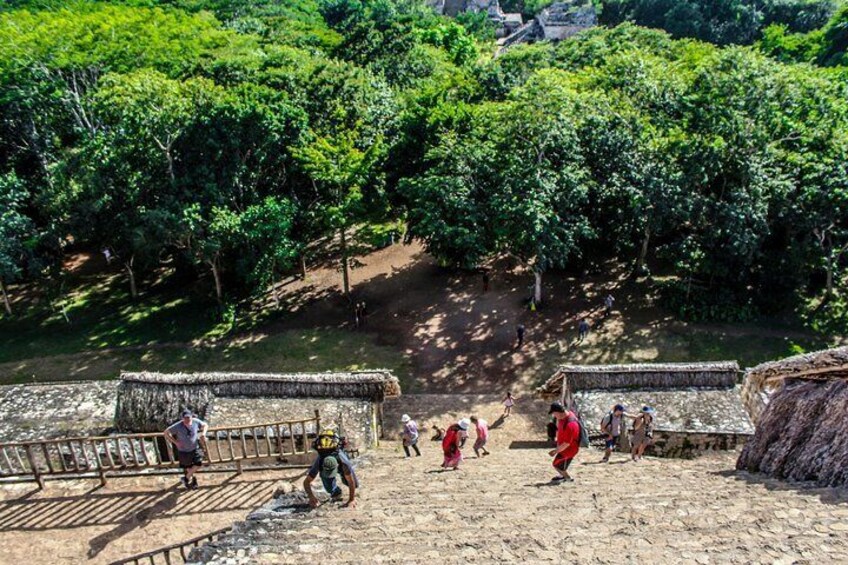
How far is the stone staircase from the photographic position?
649 centimetres

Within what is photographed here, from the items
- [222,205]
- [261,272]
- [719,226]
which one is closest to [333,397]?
[261,272]

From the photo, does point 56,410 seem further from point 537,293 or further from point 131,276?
point 537,293

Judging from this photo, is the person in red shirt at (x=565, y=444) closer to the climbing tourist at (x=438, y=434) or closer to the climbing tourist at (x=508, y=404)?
the climbing tourist at (x=438, y=434)

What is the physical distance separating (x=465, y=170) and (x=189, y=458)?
657 inches

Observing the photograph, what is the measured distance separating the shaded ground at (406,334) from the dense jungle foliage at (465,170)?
1504mm

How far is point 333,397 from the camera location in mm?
15984

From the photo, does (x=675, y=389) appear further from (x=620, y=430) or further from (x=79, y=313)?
(x=79, y=313)

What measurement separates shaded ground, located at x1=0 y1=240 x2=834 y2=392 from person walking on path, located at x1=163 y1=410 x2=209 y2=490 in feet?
38.7

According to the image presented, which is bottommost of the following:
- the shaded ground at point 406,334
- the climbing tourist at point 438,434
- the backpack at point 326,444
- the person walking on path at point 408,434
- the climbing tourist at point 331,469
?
the climbing tourist at point 438,434

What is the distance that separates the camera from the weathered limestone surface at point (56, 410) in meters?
14.8

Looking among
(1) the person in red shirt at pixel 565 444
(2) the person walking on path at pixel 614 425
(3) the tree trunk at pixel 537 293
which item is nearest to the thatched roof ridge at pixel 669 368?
(2) the person walking on path at pixel 614 425

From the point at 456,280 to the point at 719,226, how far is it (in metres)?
11.7

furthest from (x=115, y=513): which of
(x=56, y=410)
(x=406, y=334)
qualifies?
(x=406, y=334)

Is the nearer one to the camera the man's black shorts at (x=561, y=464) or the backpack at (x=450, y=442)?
the man's black shorts at (x=561, y=464)
